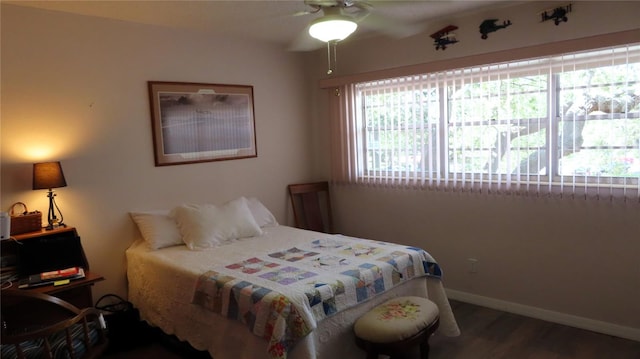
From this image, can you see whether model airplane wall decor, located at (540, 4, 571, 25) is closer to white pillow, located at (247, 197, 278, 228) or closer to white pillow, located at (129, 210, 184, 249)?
white pillow, located at (247, 197, 278, 228)

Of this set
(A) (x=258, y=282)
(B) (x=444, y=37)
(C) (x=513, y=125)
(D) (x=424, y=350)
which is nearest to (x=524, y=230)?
(C) (x=513, y=125)

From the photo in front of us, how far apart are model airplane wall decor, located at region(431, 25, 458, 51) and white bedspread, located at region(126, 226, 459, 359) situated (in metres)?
1.87

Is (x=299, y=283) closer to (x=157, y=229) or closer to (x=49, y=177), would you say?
(x=157, y=229)

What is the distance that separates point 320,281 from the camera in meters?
2.40

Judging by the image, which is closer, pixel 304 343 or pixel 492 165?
pixel 304 343

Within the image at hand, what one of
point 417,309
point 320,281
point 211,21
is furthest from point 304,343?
point 211,21

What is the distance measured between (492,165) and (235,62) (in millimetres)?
2435

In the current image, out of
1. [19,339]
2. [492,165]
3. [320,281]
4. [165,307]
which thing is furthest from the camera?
[492,165]

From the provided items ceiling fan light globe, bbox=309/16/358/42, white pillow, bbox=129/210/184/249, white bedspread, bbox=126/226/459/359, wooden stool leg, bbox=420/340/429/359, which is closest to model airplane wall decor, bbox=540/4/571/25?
ceiling fan light globe, bbox=309/16/358/42

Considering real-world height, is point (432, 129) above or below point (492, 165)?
above

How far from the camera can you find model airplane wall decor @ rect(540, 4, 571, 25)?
9.67 ft

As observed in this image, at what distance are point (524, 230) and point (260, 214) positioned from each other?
221 cm

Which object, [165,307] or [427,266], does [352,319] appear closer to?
[427,266]

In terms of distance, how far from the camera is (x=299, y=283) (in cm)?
237
